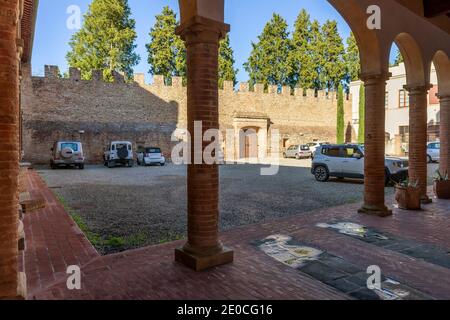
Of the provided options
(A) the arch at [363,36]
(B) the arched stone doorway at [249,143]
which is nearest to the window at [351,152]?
(A) the arch at [363,36]

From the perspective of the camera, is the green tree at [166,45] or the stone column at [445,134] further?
the green tree at [166,45]

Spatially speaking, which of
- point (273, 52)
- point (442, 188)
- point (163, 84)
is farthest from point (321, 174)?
point (273, 52)

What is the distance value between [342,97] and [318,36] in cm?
945

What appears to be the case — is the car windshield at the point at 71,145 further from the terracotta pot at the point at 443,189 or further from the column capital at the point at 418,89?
the terracotta pot at the point at 443,189

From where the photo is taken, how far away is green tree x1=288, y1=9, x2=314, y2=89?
36250mm

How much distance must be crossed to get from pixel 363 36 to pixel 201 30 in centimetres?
413

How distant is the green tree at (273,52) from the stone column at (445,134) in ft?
93.7

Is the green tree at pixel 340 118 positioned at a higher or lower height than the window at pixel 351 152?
higher

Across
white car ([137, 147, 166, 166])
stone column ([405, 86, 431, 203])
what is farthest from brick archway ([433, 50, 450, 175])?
white car ([137, 147, 166, 166])

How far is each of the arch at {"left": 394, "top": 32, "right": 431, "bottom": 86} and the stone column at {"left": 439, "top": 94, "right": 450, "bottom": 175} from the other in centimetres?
169

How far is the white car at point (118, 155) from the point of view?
69.2 ft

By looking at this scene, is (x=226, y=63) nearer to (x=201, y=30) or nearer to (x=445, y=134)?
(x=445, y=134)

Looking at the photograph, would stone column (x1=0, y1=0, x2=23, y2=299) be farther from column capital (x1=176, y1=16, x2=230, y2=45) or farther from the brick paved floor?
column capital (x1=176, y1=16, x2=230, y2=45)

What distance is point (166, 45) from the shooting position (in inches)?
1244
